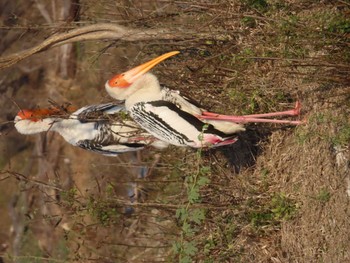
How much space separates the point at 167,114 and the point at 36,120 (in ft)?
5.11

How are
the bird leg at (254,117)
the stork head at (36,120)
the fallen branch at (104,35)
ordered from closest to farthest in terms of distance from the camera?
the bird leg at (254,117), the stork head at (36,120), the fallen branch at (104,35)

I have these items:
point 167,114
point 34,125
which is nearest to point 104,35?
point 34,125

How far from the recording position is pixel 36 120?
5867 mm

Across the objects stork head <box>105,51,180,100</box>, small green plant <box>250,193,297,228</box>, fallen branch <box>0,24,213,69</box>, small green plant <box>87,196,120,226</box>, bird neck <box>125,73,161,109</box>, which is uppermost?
stork head <box>105,51,180,100</box>

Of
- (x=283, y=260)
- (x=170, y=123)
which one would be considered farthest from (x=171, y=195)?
(x=170, y=123)

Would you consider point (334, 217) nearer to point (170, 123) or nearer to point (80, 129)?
point (170, 123)

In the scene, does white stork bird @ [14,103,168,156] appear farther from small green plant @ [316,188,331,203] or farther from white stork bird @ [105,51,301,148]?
small green plant @ [316,188,331,203]

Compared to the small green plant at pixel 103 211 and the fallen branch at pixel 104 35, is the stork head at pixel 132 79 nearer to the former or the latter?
the fallen branch at pixel 104 35

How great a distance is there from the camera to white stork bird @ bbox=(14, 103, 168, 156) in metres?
5.60

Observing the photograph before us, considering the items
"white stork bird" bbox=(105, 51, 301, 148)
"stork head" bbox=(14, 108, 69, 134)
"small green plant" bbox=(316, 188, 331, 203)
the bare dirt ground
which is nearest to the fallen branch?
the bare dirt ground

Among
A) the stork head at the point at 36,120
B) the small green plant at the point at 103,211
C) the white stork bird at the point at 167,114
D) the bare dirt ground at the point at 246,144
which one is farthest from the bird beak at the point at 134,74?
the small green plant at the point at 103,211

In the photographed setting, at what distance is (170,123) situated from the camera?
4703 mm

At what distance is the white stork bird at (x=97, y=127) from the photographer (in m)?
5.60

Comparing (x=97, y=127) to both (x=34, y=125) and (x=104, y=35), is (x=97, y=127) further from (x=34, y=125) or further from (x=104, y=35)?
(x=104, y=35)
